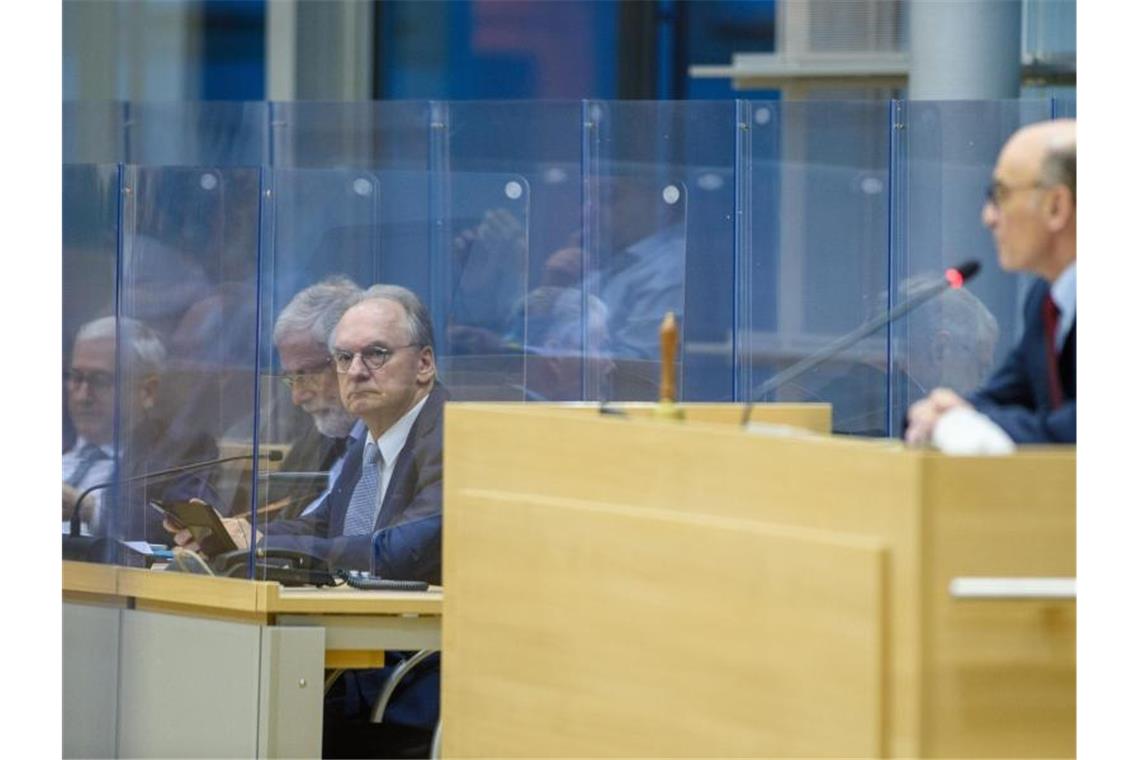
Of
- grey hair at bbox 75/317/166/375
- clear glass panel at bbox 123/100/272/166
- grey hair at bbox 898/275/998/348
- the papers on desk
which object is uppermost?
clear glass panel at bbox 123/100/272/166

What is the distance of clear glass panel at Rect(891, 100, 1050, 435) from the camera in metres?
4.18

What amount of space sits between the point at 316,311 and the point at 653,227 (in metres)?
0.77

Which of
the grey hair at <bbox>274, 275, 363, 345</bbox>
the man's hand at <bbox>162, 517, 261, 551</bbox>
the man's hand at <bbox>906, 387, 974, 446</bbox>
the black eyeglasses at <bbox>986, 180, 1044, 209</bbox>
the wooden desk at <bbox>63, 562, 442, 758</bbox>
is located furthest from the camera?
the grey hair at <bbox>274, 275, 363, 345</bbox>

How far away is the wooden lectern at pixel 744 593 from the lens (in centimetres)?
207

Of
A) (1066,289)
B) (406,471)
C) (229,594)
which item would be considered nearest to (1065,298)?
(1066,289)

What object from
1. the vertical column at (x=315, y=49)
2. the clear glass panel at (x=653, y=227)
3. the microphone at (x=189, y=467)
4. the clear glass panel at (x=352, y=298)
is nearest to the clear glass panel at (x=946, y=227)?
the clear glass panel at (x=653, y=227)

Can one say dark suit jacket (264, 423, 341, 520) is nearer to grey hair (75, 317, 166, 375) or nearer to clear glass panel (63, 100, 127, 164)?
grey hair (75, 317, 166, 375)

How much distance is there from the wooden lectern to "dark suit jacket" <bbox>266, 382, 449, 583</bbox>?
129cm

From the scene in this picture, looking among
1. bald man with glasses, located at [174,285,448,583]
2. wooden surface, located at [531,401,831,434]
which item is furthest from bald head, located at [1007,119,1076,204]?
bald man with glasses, located at [174,285,448,583]

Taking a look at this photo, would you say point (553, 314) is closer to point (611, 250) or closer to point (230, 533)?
point (611, 250)

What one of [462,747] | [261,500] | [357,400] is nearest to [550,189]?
[357,400]

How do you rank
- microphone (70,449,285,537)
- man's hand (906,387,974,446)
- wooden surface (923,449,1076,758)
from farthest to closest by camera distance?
microphone (70,449,285,537) < man's hand (906,387,974,446) < wooden surface (923,449,1076,758)

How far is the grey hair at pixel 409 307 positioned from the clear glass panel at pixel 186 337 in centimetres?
22

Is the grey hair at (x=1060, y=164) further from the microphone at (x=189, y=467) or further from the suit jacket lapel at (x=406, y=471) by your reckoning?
the microphone at (x=189, y=467)
